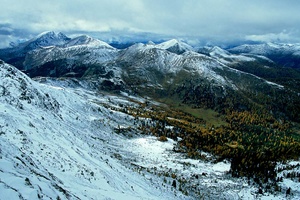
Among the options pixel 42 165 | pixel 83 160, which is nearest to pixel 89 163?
pixel 83 160

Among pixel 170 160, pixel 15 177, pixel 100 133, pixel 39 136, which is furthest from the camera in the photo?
pixel 100 133

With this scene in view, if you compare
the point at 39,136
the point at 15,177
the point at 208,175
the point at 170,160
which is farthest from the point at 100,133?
the point at 15,177

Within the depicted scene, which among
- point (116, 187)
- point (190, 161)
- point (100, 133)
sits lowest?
point (190, 161)

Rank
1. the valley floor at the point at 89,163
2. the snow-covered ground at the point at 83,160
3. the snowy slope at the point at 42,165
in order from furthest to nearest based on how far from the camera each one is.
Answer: the snow-covered ground at the point at 83,160 → the valley floor at the point at 89,163 → the snowy slope at the point at 42,165

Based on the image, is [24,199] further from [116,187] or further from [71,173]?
[116,187]

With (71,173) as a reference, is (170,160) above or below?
below

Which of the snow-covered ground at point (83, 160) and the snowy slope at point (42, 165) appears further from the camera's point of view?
the snow-covered ground at point (83, 160)

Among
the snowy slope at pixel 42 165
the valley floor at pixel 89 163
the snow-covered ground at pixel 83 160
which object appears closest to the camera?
the snowy slope at pixel 42 165

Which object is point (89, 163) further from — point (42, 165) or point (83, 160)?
point (42, 165)
